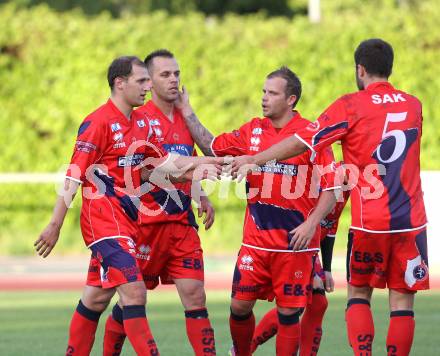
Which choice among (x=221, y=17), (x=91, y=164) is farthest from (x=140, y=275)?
(x=221, y=17)

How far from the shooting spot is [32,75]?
19938mm

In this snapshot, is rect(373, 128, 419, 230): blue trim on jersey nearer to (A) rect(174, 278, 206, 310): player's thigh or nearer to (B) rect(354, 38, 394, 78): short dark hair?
(B) rect(354, 38, 394, 78): short dark hair

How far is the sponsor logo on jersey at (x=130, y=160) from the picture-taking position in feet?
25.7

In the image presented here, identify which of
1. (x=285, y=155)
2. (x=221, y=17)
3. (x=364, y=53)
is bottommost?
(x=285, y=155)

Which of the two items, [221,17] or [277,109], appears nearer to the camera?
[277,109]

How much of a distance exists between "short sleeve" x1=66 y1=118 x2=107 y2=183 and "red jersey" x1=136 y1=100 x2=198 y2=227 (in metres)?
0.66

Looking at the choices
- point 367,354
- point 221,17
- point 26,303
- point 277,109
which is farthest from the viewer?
point 221,17

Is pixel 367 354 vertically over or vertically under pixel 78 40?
under

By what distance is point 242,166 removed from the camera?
7.92m

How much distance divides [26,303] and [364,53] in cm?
758

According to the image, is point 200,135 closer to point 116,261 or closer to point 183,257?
point 183,257

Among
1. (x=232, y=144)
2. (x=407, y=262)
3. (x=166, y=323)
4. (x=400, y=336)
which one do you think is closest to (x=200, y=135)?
(x=232, y=144)

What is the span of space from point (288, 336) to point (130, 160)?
163cm

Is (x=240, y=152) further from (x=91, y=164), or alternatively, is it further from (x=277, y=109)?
(x=91, y=164)
